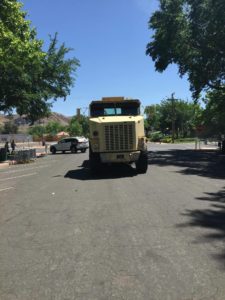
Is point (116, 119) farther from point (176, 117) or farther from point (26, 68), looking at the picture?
point (176, 117)

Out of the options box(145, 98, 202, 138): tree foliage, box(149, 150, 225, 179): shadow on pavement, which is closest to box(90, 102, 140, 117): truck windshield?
box(149, 150, 225, 179): shadow on pavement

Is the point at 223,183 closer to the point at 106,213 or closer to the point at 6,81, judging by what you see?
the point at 106,213

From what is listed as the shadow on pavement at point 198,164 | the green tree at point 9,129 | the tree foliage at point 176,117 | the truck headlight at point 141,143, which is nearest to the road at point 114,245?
the truck headlight at point 141,143

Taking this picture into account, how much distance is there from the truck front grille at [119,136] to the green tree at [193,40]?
14762mm

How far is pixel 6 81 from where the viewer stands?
38.1 meters

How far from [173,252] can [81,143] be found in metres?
45.7

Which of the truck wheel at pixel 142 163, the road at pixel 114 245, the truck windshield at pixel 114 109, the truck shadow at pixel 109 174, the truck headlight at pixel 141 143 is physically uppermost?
the truck windshield at pixel 114 109

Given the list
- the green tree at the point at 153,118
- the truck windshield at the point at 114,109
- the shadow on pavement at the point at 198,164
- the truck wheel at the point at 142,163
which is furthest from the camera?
the green tree at the point at 153,118

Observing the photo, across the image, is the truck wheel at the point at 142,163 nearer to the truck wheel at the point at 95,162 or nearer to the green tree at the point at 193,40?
the truck wheel at the point at 95,162

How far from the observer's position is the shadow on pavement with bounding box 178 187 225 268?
785cm

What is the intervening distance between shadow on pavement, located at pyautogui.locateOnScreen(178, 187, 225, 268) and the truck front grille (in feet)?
23.5

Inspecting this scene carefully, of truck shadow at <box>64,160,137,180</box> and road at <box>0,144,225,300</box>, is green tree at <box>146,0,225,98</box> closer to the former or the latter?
truck shadow at <box>64,160,137,180</box>

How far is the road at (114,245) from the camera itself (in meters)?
5.73

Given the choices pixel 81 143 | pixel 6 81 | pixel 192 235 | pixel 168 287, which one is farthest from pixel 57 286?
pixel 81 143
